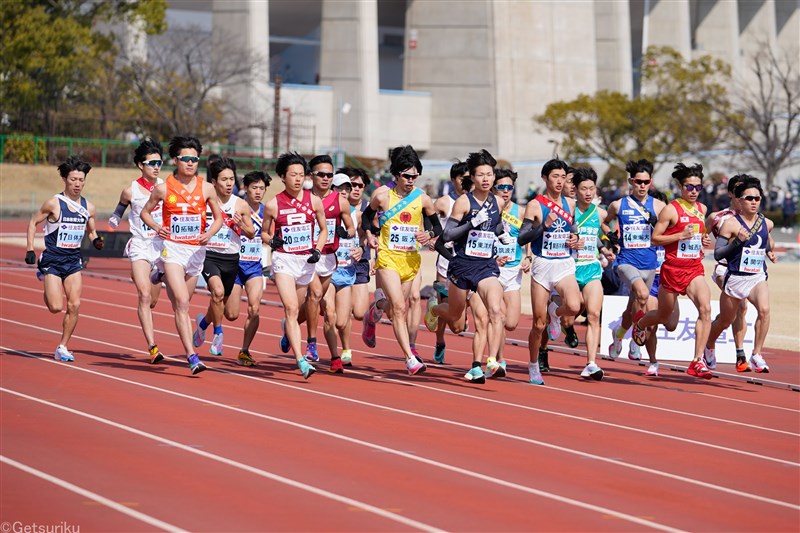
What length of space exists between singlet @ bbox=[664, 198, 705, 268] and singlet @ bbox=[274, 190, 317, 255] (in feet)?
13.3

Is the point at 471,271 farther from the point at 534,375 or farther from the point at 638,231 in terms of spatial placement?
the point at 638,231

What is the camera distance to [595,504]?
866 centimetres

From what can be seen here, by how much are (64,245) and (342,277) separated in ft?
9.44

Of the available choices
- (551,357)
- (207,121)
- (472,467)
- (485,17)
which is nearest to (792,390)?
(551,357)

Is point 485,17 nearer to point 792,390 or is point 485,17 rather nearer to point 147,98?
point 147,98

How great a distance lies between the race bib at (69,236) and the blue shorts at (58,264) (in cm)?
10

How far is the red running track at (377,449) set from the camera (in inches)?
319

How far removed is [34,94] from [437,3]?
24377 mm

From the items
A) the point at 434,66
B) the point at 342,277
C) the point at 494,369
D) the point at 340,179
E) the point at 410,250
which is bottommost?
the point at 494,369

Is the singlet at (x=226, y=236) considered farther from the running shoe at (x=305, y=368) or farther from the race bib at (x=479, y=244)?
the race bib at (x=479, y=244)

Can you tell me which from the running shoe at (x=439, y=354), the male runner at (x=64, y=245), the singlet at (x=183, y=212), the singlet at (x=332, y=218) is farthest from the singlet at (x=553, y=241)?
the male runner at (x=64, y=245)

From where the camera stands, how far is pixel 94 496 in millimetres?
8102

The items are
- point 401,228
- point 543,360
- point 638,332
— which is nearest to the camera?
point 401,228

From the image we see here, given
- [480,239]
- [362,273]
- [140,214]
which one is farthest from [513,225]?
[140,214]
